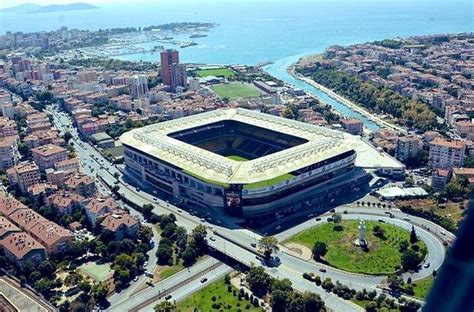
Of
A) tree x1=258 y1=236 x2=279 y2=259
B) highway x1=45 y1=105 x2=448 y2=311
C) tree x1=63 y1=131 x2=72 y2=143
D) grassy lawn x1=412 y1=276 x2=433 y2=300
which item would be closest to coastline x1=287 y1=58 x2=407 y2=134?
highway x1=45 y1=105 x2=448 y2=311

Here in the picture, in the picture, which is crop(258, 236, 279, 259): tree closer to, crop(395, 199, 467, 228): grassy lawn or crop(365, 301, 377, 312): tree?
crop(365, 301, 377, 312): tree

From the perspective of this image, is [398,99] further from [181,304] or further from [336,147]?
[181,304]

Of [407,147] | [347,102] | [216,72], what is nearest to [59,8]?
[216,72]

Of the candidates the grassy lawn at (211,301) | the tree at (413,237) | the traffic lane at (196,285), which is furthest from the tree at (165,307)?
the tree at (413,237)

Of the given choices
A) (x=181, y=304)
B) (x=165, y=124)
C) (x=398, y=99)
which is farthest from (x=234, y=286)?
(x=398, y=99)

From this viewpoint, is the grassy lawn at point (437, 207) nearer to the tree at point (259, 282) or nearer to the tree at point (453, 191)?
the tree at point (453, 191)

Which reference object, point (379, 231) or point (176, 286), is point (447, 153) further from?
point (176, 286)

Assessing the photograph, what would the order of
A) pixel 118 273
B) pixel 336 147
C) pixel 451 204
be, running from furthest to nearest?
pixel 336 147 < pixel 451 204 < pixel 118 273
